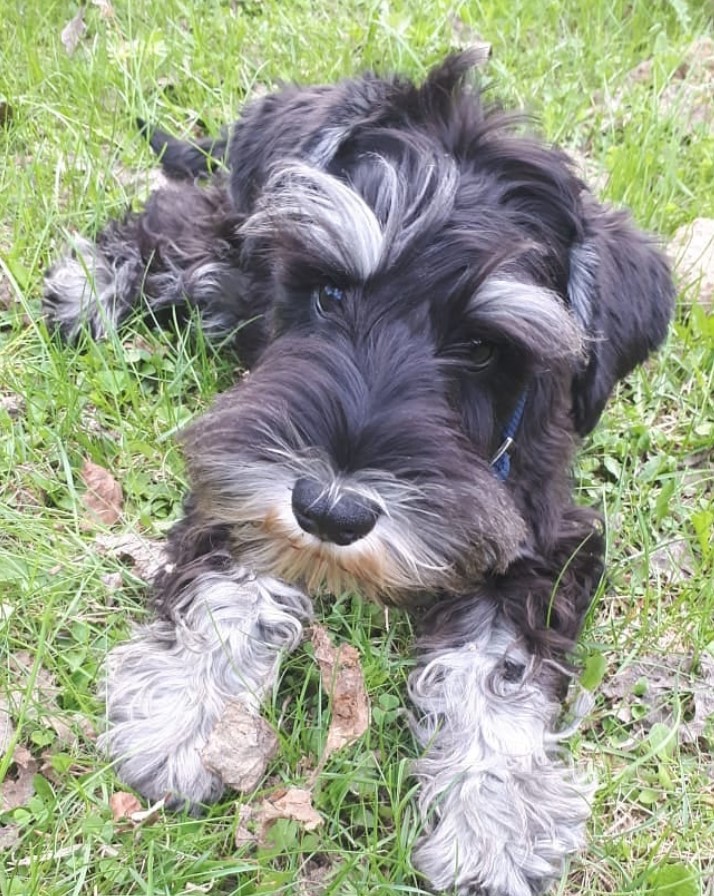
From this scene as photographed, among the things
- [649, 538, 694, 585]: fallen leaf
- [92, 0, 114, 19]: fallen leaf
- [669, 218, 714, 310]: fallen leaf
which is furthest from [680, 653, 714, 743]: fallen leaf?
[92, 0, 114, 19]: fallen leaf

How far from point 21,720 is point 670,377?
2.78 metres

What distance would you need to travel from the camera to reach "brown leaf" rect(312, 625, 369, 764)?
2703 millimetres

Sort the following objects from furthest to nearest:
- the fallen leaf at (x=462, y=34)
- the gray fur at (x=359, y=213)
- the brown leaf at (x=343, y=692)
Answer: the fallen leaf at (x=462, y=34) → the brown leaf at (x=343, y=692) → the gray fur at (x=359, y=213)

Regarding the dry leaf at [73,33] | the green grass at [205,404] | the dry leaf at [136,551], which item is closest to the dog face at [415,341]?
the dry leaf at [136,551]

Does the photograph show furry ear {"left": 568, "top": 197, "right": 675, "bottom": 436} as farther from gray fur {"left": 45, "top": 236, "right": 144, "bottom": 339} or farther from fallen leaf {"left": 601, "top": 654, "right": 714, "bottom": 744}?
gray fur {"left": 45, "top": 236, "right": 144, "bottom": 339}

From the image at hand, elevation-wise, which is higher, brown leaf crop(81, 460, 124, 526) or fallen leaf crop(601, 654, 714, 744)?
fallen leaf crop(601, 654, 714, 744)

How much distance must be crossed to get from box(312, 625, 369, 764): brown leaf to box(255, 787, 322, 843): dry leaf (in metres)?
0.12

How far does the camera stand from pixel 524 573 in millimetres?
2938

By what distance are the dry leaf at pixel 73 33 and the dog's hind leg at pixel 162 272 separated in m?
1.42

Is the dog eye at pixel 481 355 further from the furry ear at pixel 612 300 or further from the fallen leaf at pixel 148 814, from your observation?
the fallen leaf at pixel 148 814

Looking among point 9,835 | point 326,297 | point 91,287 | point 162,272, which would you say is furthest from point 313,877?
point 162,272

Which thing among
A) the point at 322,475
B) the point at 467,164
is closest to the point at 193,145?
the point at 467,164

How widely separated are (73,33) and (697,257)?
3276 millimetres

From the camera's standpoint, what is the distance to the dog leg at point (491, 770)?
8.20ft
